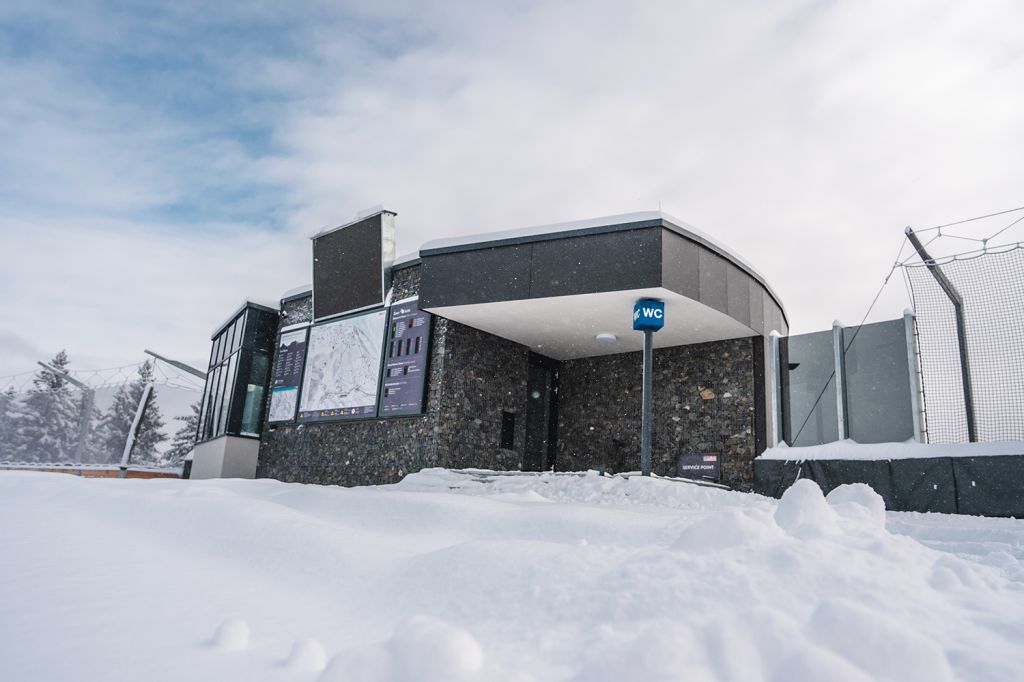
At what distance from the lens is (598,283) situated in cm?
1023

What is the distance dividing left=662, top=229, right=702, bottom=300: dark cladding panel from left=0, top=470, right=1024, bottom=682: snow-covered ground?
610cm

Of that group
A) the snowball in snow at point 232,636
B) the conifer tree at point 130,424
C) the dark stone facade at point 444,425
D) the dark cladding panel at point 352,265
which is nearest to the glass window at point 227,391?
the dark cladding panel at point 352,265

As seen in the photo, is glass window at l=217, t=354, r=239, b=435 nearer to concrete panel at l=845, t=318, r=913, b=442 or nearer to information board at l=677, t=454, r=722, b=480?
information board at l=677, t=454, r=722, b=480

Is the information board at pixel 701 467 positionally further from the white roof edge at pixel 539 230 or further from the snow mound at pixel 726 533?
the snow mound at pixel 726 533

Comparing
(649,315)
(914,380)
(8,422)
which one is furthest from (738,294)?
(8,422)

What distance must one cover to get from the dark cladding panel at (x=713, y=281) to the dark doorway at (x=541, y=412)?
14.2 feet

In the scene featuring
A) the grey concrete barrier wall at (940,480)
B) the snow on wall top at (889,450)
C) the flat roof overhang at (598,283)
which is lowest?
the grey concrete barrier wall at (940,480)

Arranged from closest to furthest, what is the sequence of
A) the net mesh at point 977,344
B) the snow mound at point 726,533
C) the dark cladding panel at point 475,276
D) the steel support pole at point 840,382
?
the snow mound at point 726,533, the net mesh at point 977,344, the steel support pole at point 840,382, the dark cladding panel at point 475,276

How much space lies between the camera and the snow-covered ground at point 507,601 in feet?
6.83

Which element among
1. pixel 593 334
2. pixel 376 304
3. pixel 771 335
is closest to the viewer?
pixel 771 335

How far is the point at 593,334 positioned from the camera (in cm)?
1236

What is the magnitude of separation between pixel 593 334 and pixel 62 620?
34.4 feet

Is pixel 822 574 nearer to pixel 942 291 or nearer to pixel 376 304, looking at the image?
pixel 942 291

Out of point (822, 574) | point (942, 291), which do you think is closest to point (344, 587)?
point (822, 574)
